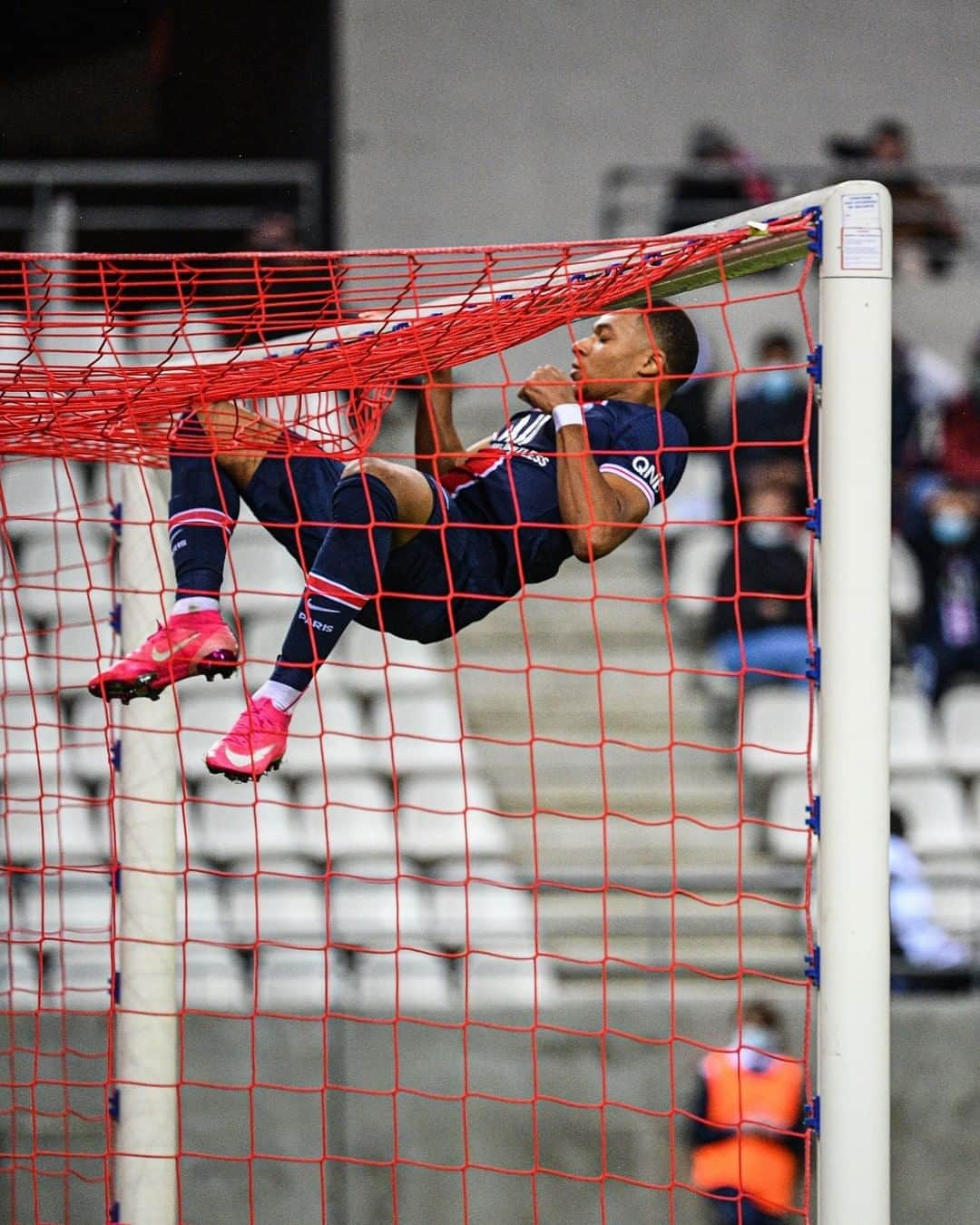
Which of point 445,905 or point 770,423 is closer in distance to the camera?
point 445,905

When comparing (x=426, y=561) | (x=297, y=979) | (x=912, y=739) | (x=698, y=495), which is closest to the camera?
(x=426, y=561)

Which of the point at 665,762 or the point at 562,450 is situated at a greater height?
the point at 562,450

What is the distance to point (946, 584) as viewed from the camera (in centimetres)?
716

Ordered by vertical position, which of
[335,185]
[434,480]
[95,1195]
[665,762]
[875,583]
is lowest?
[95,1195]

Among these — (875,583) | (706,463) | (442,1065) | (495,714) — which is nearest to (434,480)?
(875,583)

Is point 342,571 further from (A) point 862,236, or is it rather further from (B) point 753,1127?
(B) point 753,1127

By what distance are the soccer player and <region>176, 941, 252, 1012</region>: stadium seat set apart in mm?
2849

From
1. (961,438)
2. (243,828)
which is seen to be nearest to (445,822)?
(243,828)

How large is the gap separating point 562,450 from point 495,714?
427 centimetres

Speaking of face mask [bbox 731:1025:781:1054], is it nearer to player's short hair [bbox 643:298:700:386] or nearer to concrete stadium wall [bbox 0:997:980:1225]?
concrete stadium wall [bbox 0:997:980:1225]

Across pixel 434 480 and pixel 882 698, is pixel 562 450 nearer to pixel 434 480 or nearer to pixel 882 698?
pixel 434 480

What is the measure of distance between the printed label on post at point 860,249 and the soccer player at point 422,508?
0.36 metres

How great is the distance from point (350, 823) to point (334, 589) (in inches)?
138

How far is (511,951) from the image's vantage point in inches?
233
